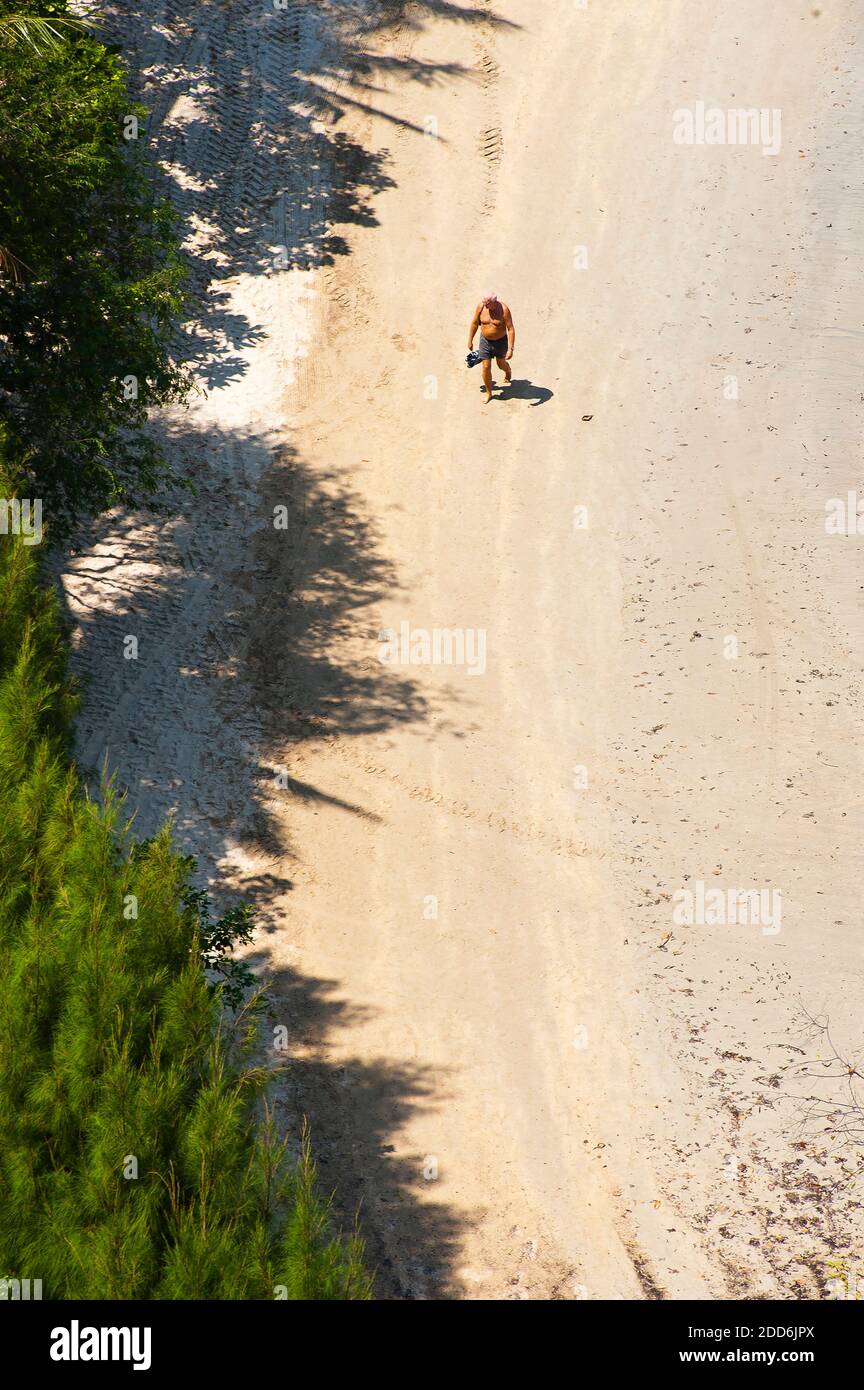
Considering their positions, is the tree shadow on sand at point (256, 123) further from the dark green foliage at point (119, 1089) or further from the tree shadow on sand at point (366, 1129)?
the tree shadow on sand at point (366, 1129)

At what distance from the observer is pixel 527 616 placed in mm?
15719

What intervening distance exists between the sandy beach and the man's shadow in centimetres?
13

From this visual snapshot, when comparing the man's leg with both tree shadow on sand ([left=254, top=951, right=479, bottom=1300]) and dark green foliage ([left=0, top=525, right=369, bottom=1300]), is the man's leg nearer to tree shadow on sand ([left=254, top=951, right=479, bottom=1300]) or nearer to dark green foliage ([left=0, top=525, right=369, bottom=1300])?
dark green foliage ([left=0, top=525, right=369, bottom=1300])

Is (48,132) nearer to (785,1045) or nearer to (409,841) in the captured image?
(409,841)

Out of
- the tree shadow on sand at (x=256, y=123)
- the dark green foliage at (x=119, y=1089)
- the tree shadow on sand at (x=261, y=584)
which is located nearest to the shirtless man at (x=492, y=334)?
the tree shadow on sand at (x=261, y=584)

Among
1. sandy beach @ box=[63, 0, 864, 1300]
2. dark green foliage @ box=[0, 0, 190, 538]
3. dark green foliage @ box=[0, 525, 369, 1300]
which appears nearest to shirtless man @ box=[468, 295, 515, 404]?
sandy beach @ box=[63, 0, 864, 1300]

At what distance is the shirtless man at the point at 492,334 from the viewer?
16750mm

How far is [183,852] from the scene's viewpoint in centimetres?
1388

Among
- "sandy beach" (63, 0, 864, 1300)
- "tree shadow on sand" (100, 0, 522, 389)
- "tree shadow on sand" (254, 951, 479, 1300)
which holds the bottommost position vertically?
"tree shadow on sand" (254, 951, 479, 1300)

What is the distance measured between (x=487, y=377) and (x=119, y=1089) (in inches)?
438

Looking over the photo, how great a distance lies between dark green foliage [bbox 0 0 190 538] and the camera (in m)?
13.4
